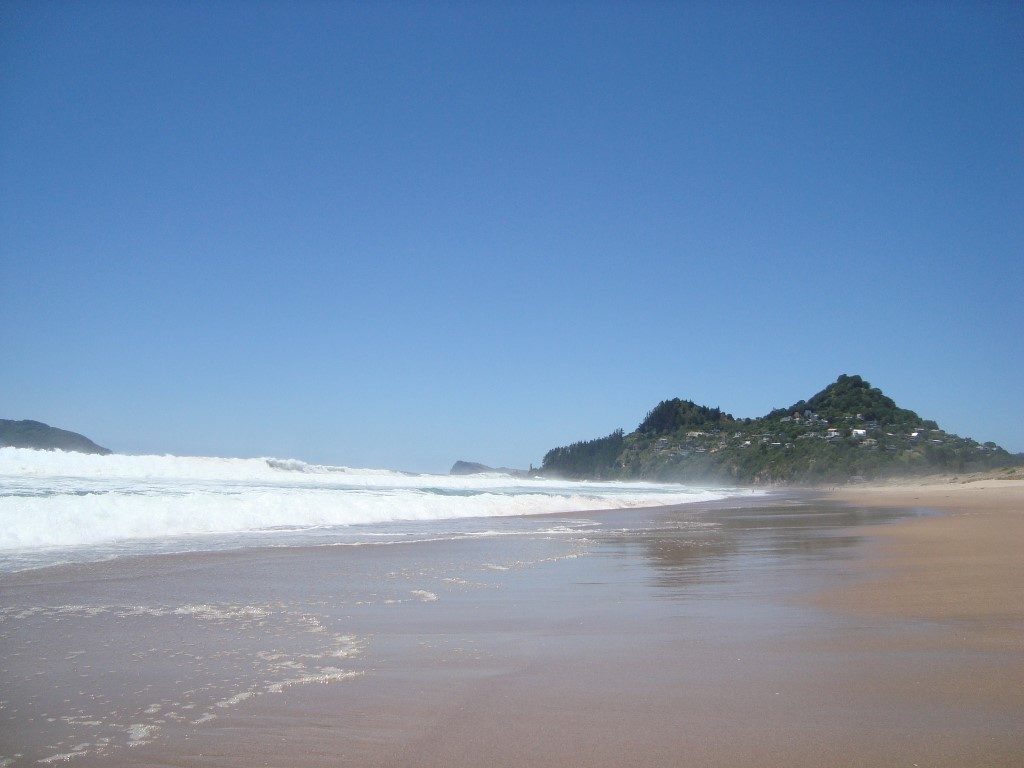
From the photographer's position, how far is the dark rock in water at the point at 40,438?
33291 millimetres

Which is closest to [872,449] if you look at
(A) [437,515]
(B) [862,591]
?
(A) [437,515]

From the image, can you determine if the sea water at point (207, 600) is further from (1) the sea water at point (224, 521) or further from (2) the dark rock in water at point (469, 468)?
(2) the dark rock in water at point (469, 468)

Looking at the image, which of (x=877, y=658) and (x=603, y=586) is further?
(x=603, y=586)

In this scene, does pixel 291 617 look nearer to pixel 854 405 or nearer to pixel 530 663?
pixel 530 663

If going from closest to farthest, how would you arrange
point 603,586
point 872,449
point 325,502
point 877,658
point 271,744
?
1. point 271,744
2. point 877,658
3. point 603,586
4. point 325,502
5. point 872,449

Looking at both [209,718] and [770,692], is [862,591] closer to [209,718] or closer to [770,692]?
[770,692]

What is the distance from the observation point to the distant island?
→ 49.8 meters

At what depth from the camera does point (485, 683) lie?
3.47 meters

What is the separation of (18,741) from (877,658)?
4.01m

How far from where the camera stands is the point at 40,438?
35.1 m

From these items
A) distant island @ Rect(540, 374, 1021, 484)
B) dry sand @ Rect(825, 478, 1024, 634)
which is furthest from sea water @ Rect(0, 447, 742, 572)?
distant island @ Rect(540, 374, 1021, 484)

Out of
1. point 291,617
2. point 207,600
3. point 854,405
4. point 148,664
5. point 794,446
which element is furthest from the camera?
point 854,405

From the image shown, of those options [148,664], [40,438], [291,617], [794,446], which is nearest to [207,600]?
[291,617]

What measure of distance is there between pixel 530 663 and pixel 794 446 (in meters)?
61.3
